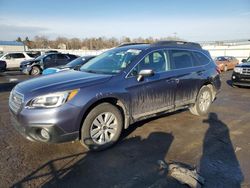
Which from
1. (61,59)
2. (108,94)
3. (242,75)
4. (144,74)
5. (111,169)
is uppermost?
(61,59)

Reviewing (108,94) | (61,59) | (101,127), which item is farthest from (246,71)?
(61,59)

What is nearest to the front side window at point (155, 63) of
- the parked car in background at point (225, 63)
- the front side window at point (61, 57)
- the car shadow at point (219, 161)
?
the car shadow at point (219, 161)

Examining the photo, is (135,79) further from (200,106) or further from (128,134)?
(200,106)

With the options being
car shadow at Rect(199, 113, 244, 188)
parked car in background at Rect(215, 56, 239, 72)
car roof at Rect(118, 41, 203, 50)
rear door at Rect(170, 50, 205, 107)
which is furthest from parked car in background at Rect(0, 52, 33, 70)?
car shadow at Rect(199, 113, 244, 188)

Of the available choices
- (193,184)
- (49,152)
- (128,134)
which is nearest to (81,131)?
(49,152)

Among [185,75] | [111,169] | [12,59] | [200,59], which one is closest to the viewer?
[111,169]

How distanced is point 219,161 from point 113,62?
2690mm

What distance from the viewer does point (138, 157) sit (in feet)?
13.3

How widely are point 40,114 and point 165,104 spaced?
2624 mm

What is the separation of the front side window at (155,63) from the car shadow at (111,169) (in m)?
1.43

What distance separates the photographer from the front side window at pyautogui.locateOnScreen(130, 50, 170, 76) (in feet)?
15.8

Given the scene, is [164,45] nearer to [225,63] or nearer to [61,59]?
[61,59]

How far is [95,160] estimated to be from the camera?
3943 millimetres

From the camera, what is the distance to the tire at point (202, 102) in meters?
6.32
